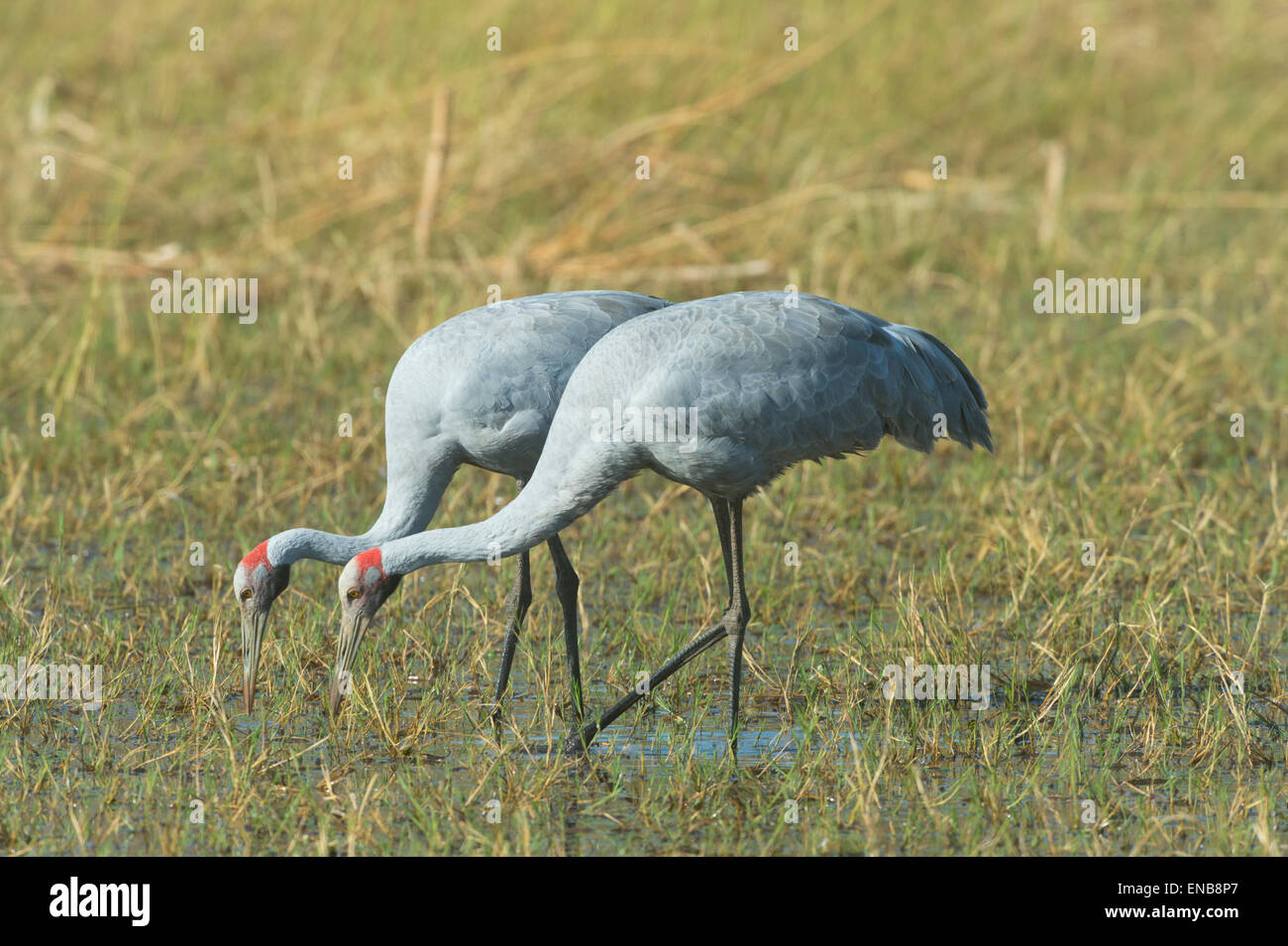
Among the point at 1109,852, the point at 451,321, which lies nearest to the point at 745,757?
the point at 1109,852

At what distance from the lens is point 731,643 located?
16.7ft

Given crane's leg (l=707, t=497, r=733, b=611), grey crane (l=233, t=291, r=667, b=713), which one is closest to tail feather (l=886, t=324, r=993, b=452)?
crane's leg (l=707, t=497, r=733, b=611)

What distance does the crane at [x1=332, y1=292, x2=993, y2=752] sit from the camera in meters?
4.70

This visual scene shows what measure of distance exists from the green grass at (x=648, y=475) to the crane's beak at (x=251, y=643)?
102 mm

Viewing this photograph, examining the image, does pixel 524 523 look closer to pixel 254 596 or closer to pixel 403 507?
pixel 403 507

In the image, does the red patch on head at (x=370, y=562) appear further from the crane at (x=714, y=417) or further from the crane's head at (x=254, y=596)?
the crane's head at (x=254, y=596)

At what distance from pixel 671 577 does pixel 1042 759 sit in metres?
1.67

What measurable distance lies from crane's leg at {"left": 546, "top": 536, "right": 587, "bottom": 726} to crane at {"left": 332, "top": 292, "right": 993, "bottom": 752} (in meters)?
0.09

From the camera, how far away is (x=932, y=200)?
31.4 feet

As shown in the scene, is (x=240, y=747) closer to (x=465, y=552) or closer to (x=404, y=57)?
(x=465, y=552)

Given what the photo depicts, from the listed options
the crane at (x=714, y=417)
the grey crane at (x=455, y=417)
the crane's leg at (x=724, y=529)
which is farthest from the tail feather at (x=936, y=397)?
the grey crane at (x=455, y=417)

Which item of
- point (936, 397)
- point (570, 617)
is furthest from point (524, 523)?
point (936, 397)

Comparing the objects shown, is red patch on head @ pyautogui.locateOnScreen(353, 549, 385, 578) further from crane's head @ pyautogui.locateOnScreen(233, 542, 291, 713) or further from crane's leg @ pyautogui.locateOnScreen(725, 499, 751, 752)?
crane's leg @ pyautogui.locateOnScreen(725, 499, 751, 752)

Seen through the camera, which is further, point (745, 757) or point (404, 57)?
point (404, 57)
